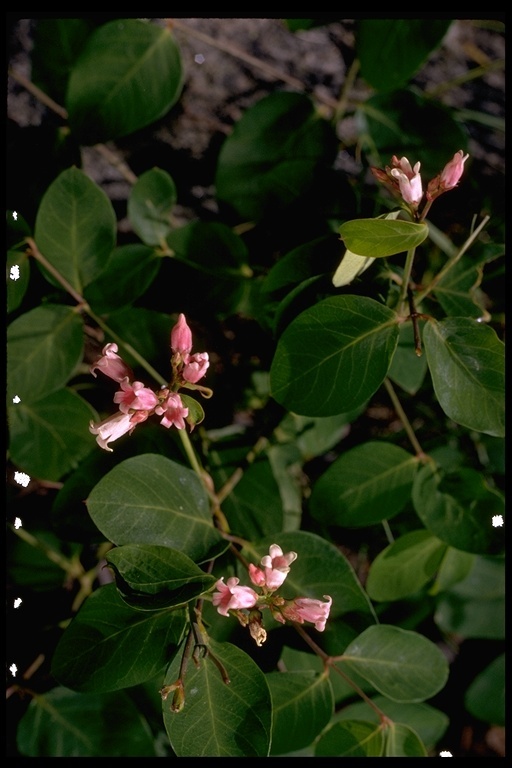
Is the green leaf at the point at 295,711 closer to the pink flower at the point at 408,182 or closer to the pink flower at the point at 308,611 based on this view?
the pink flower at the point at 308,611

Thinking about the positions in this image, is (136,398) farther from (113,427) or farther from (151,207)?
(151,207)

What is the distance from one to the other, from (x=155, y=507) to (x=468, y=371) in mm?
490

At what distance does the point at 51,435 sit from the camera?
47.5 inches

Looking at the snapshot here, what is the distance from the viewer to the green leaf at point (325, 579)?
1.06 meters

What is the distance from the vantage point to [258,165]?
4.21ft

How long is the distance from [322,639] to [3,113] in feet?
3.48

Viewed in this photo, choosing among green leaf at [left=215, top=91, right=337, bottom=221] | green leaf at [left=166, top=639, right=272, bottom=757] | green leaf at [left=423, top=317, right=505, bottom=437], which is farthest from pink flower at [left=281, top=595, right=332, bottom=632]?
green leaf at [left=215, top=91, right=337, bottom=221]

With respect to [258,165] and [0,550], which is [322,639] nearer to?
[0,550]

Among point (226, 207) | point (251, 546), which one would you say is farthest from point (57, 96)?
point (251, 546)

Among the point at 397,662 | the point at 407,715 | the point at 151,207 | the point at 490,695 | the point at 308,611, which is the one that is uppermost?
the point at 151,207

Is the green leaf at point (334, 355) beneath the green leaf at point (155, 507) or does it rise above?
above

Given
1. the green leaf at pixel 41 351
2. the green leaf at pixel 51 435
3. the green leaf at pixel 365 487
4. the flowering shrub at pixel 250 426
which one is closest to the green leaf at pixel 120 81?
the flowering shrub at pixel 250 426

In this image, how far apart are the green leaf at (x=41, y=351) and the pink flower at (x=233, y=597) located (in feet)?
1.67

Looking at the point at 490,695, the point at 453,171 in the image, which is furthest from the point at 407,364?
the point at 490,695
